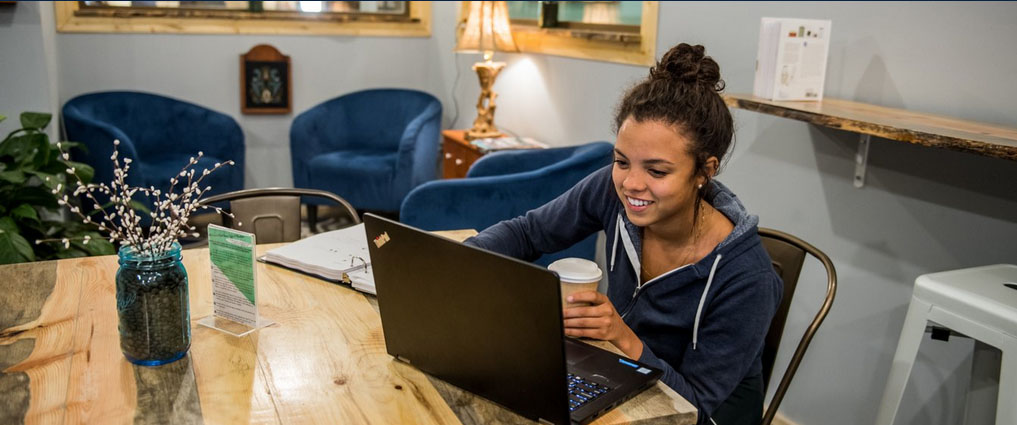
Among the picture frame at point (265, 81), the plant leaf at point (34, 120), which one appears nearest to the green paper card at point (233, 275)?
the plant leaf at point (34, 120)

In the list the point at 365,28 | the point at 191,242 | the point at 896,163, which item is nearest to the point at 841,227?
the point at 896,163

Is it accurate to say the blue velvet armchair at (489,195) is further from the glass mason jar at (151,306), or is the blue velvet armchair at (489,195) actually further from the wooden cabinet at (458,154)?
the glass mason jar at (151,306)

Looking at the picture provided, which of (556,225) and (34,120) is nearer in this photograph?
(556,225)

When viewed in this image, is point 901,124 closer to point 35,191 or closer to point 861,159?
point 861,159

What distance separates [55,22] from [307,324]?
4.08m

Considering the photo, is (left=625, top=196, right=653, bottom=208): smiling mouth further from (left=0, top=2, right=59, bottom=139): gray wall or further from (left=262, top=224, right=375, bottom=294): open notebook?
(left=0, top=2, right=59, bottom=139): gray wall

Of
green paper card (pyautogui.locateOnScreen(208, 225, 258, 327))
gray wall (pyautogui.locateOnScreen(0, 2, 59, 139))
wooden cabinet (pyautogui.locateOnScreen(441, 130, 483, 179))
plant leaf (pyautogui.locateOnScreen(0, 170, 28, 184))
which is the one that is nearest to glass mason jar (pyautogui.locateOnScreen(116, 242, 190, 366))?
green paper card (pyautogui.locateOnScreen(208, 225, 258, 327))

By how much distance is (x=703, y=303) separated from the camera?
152 centimetres

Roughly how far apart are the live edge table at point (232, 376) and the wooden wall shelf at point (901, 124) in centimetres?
92

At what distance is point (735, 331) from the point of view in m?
1.46

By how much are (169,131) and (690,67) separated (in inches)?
160

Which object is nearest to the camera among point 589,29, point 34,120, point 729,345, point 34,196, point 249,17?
point 729,345

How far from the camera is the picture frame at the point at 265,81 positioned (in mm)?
5273

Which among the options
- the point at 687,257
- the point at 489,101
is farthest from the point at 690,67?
the point at 489,101
